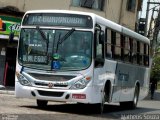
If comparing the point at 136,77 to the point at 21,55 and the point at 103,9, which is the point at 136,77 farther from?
the point at 103,9

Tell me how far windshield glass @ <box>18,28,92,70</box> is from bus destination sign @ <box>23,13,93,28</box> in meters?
0.26

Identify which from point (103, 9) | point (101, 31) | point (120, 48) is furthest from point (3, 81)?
point (101, 31)

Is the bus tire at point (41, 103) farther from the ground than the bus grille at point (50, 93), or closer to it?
closer to it

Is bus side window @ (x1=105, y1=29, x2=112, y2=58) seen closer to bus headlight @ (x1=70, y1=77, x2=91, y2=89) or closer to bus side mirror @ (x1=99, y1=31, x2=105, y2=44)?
bus side mirror @ (x1=99, y1=31, x2=105, y2=44)

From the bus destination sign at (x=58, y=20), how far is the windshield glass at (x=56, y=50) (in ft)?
0.84

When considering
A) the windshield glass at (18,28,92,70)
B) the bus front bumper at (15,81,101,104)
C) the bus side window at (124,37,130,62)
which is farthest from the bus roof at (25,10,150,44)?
the bus front bumper at (15,81,101,104)

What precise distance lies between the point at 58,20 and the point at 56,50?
102cm

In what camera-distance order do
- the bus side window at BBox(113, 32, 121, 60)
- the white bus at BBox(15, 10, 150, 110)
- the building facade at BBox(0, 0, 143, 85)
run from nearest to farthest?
the white bus at BBox(15, 10, 150, 110)
the bus side window at BBox(113, 32, 121, 60)
the building facade at BBox(0, 0, 143, 85)

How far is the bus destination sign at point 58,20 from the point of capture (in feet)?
54.8

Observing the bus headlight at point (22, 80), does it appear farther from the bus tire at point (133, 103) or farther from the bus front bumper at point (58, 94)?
the bus tire at point (133, 103)

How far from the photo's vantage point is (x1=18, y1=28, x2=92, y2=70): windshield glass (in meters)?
16.3

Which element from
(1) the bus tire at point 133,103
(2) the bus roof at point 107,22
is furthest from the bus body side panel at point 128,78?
(2) the bus roof at point 107,22

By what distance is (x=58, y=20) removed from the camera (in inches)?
665

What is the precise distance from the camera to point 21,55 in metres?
16.9
